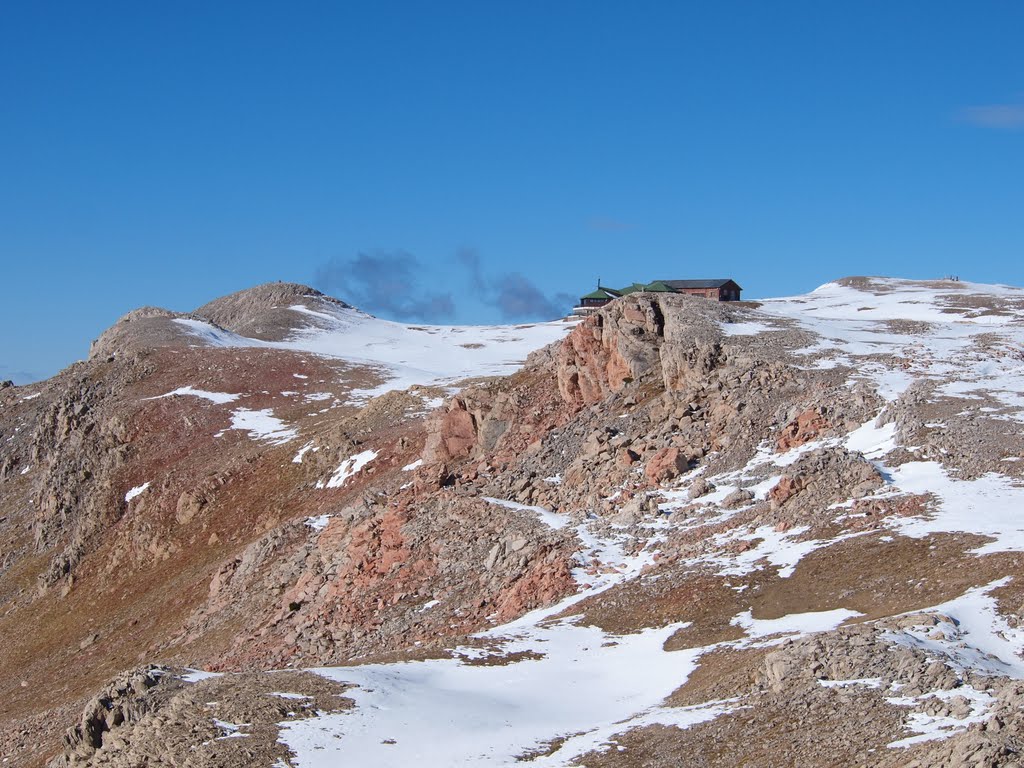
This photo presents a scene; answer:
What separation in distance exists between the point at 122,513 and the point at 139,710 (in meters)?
40.5

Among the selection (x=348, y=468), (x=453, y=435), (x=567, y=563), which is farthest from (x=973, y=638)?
(x=348, y=468)

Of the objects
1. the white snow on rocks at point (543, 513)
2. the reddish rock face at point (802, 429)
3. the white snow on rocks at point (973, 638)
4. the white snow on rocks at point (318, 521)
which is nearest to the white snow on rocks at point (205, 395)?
the white snow on rocks at point (318, 521)

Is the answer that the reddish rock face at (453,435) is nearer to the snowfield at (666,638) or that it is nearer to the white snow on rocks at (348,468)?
the snowfield at (666,638)

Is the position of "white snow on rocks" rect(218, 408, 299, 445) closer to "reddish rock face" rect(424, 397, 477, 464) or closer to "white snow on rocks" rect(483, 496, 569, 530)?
"reddish rock face" rect(424, 397, 477, 464)

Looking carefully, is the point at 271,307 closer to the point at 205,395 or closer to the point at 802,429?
the point at 205,395

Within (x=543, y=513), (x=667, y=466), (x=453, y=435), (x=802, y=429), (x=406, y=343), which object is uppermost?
(x=406, y=343)

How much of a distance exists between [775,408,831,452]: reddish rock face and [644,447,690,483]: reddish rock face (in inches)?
124

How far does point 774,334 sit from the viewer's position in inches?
1724

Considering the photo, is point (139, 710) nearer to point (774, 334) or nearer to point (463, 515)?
point (463, 515)

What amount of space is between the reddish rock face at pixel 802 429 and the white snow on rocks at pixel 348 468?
968 inches

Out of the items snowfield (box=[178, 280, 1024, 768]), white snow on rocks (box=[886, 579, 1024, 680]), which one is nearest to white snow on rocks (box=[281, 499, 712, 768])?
snowfield (box=[178, 280, 1024, 768])

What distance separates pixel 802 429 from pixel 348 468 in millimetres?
26351

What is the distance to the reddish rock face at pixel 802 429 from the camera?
3381 cm

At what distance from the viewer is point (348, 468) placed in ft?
175
